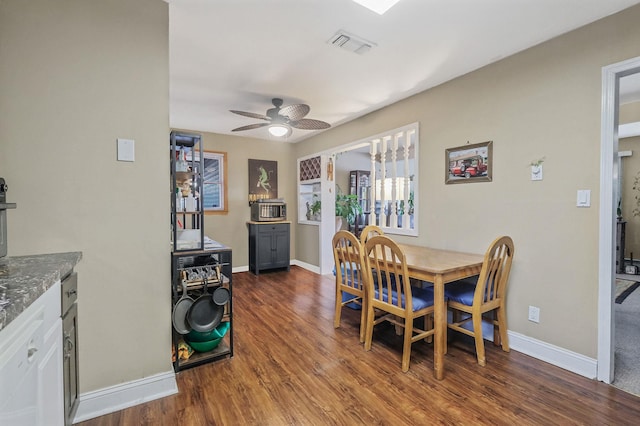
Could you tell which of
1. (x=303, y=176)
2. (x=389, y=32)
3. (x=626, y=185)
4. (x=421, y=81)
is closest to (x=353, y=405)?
(x=389, y=32)

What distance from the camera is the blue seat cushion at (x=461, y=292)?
7.54 ft

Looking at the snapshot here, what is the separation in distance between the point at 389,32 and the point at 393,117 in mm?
1515

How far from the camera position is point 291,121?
335 centimetres

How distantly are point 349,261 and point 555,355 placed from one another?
5.42ft

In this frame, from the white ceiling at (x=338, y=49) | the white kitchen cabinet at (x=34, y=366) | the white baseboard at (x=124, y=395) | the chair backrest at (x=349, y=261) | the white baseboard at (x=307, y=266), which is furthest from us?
the white baseboard at (x=307, y=266)

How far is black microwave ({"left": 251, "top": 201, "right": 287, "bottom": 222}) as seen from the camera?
507cm

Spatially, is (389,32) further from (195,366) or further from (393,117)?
(195,366)

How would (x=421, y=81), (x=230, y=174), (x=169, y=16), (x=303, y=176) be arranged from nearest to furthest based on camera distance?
(x=169, y=16) < (x=421, y=81) < (x=230, y=174) < (x=303, y=176)

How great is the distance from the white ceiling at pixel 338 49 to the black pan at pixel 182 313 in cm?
181

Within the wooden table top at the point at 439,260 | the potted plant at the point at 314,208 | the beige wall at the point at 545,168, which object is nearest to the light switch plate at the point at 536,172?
the beige wall at the point at 545,168

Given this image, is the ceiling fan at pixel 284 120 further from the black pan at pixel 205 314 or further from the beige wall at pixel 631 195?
the beige wall at pixel 631 195

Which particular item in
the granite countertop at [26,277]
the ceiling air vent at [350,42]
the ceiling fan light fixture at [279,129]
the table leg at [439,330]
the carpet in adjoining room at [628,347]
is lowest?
the carpet in adjoining room at [628,347]

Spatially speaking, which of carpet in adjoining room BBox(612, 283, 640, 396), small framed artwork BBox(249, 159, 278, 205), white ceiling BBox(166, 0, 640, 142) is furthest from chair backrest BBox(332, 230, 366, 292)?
small framed artwork BBox(249, 159, 278, 205)

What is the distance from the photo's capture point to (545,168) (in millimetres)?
2305
